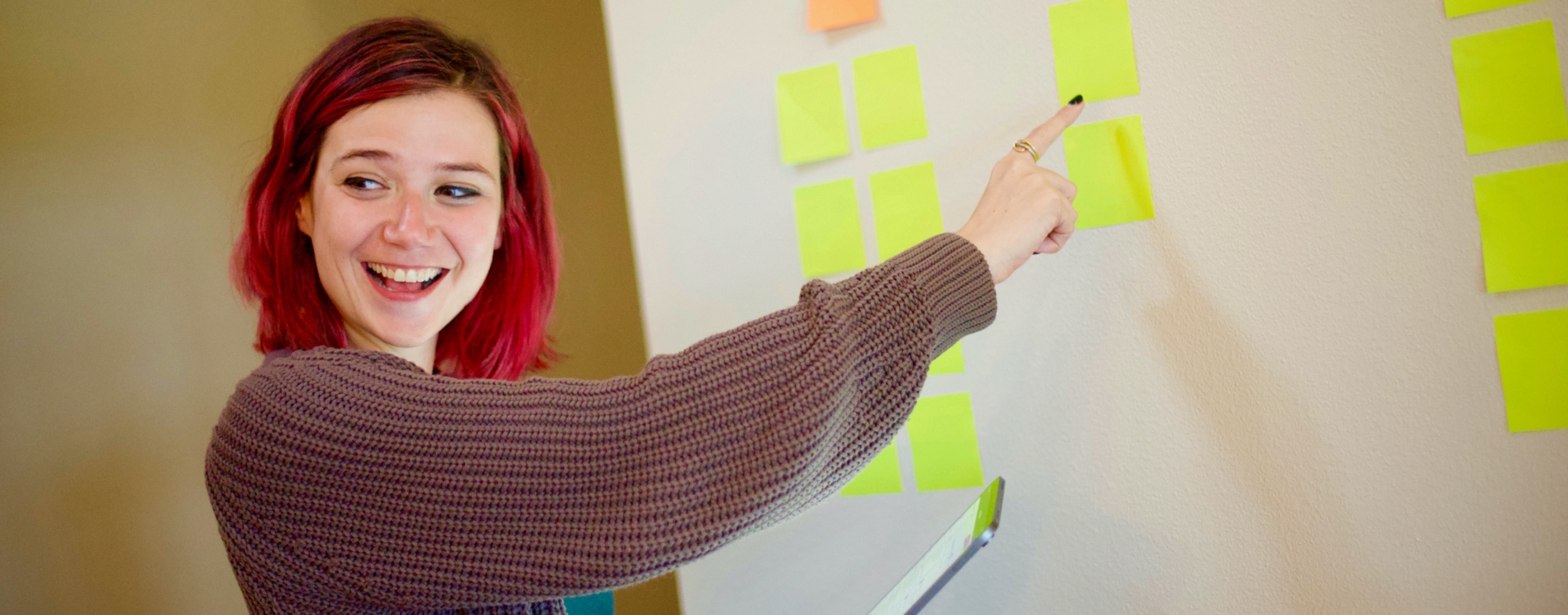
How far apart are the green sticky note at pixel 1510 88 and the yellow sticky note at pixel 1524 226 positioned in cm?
3

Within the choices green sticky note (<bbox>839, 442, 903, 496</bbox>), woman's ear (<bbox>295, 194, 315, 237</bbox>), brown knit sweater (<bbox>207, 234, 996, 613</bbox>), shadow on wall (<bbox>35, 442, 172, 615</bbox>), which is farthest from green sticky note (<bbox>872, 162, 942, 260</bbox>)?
shadow on wall (<bbox>35, 442, 172, 615</bbox>)

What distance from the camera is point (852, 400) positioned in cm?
61

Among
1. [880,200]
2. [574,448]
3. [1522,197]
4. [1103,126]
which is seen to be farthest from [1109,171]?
[574,448]

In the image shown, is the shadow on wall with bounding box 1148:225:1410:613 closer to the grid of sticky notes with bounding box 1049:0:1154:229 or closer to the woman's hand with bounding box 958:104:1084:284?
the grid of sticky notes with bounding box 1049:0:1154:229

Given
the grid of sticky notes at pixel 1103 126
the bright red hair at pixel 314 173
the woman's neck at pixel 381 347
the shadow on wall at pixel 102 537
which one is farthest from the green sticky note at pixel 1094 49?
the shadow on wall at pixel 102 537

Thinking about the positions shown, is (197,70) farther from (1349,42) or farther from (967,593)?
(1349,42)

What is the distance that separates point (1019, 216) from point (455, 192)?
0.54 m

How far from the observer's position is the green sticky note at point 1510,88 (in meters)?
0.81

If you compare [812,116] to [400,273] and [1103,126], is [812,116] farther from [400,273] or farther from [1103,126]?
[400,273]

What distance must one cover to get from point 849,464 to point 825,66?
60cm

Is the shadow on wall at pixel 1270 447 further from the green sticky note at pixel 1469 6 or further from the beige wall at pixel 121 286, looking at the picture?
the beige wall at pixel 121 286

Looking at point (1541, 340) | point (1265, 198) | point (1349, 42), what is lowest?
point (1541, 340)

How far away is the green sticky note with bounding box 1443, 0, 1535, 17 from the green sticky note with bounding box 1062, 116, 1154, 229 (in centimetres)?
28

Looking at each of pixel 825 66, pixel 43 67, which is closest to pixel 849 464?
pixel 825 66
